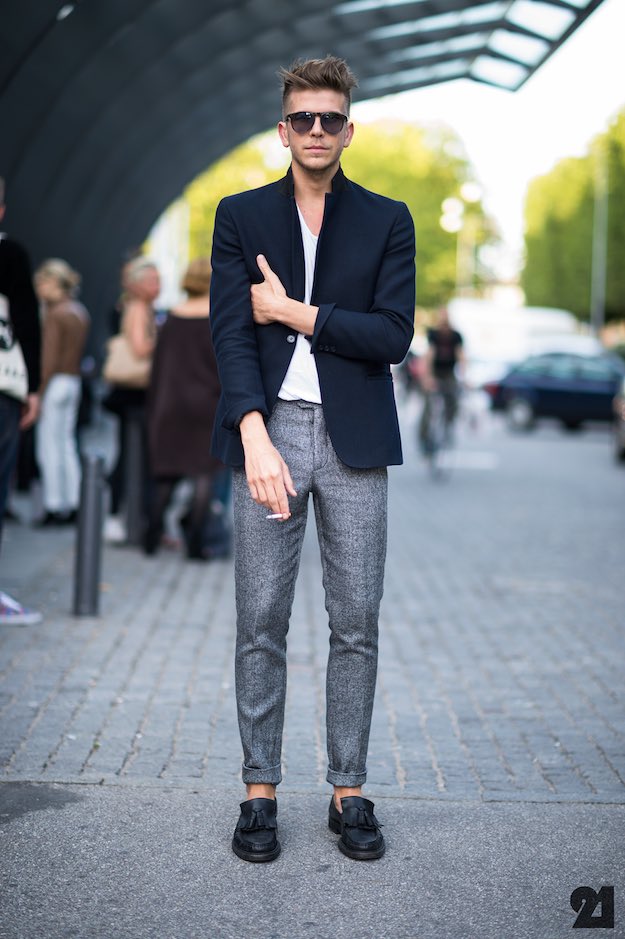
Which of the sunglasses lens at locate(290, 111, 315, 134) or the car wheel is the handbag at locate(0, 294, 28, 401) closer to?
Result: the sunglasses lens at locate(290, 111, 315, 134)

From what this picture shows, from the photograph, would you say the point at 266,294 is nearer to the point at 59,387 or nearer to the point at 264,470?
the point at 264,470

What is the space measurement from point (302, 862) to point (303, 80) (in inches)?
82.2

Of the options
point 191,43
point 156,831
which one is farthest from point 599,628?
point 191,43

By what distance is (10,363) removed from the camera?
6398 mm

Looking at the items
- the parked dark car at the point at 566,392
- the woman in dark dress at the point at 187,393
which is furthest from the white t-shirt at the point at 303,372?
the parked dark car at the point at 566,392

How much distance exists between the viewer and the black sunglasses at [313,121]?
3896mm

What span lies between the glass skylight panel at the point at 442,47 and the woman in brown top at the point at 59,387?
9.07 m

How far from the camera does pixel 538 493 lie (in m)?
15.5

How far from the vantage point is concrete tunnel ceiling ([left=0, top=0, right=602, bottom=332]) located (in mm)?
12508

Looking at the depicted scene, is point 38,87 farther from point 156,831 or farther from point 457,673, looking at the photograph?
point 156,831

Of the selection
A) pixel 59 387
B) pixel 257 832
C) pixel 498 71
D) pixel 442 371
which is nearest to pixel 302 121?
pixel 257 832

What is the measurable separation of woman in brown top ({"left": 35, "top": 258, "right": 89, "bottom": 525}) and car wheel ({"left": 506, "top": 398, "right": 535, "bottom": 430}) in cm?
Answer: 1877

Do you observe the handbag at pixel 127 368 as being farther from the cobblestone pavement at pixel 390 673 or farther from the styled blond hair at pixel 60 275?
the cobblestone pavement at pixel 390 673

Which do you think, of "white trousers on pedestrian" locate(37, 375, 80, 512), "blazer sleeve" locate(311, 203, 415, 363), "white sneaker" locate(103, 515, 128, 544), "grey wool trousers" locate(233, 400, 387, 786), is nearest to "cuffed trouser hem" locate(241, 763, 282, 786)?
"grey wool trousers" locate(233, 400, 387, 786)
